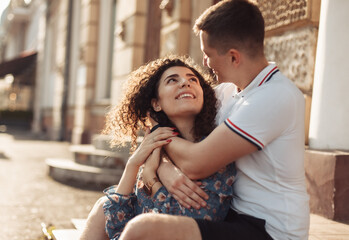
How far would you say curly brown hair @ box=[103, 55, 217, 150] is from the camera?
2.32 m

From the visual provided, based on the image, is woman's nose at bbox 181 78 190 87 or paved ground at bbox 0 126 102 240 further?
paved ground at bbox 0 126 102 240

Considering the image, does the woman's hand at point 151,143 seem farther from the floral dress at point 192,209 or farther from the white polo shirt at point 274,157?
the white polo shirt at point 274,157

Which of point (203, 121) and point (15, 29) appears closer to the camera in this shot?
point (203, 121)

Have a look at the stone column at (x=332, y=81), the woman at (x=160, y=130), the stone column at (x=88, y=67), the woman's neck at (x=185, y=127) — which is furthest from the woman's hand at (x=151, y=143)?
the stone column at (x=88, y=67)

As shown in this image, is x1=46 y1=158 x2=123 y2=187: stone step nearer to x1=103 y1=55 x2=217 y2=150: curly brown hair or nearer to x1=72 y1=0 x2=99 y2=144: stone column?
x1=103 y1=55 x2=217 y2=150: curly brown hair

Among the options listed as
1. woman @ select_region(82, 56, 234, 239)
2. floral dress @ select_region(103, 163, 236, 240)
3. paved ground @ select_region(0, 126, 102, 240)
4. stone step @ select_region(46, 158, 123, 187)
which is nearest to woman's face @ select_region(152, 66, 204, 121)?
woman @ select_region(82, 56, 234, 239)

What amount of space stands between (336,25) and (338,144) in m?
0.92

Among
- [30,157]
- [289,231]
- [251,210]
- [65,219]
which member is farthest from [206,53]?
[30,157]

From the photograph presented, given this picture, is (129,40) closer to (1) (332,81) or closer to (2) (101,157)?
(2) (101,157)

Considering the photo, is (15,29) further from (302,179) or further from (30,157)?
(302,179)

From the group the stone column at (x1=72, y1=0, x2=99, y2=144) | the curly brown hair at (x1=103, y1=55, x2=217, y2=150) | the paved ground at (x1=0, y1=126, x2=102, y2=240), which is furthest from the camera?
the stone column at (x1=72, y1=0, x2=99, y2=144)

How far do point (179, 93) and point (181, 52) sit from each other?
3475 millimetres

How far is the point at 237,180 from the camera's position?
78.7 inches

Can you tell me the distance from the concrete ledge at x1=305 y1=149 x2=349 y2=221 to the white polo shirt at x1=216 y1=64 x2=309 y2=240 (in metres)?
1.09
